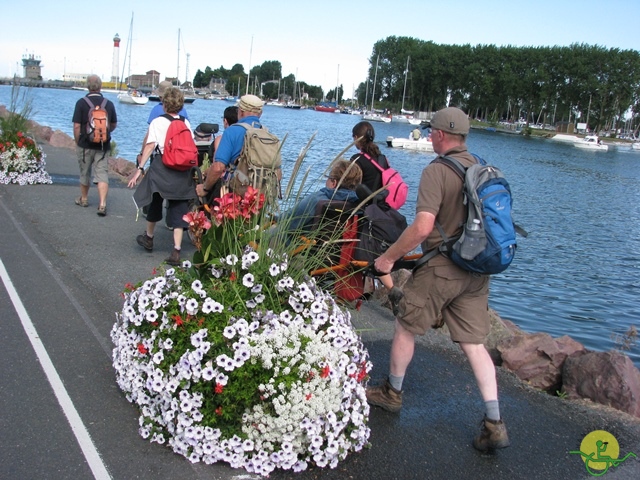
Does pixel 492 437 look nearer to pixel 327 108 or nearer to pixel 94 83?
pixel 94 83

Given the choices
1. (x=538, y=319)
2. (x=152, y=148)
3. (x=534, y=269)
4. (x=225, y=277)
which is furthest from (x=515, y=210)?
(x=225, y=277)

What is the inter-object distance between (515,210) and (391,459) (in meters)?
22.1

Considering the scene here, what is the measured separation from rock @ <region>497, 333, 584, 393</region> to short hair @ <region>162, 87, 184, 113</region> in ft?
14.1

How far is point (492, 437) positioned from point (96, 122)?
7.83 meters

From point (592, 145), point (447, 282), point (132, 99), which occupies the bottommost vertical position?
point (447, 282)

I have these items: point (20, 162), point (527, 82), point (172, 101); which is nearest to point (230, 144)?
point (172, 101)

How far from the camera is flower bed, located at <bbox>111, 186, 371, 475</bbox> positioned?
402cm

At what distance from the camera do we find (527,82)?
416ft

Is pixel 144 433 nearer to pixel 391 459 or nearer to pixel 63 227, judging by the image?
pixel 391 459

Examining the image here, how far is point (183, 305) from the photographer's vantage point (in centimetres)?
433

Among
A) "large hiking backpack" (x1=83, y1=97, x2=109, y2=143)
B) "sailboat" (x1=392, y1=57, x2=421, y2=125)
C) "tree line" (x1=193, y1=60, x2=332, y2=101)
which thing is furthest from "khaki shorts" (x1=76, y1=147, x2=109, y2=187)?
"tree line" (x1=193, y1=60, x2=332, y2=101)

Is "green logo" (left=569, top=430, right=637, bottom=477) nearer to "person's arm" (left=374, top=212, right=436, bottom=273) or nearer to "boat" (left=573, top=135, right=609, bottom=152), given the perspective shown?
"person's arm" (left=374, top=212, right=436, bottom=273)

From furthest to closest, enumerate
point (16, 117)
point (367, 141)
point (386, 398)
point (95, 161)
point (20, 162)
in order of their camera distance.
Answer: point (16, 117)
point (20, 162)
point (95, 161)
point (367, 141)
point (386, 398)

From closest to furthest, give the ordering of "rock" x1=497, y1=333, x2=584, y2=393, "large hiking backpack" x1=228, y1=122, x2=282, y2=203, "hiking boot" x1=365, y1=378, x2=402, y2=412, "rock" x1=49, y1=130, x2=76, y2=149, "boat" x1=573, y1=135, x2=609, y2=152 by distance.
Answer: "hiking boot" x1=365, y1=378, x2=402, y2=412 < "rock" x1=497, y1=333, x2=584, y2=393 < "large hiking backpack" x1=228, y1=122, x2=282, y2=203 < "rock" x1=49, y1=130, x2=76, y2=149 < "boat" x1=573, y1=135, x2=609, y2=152
